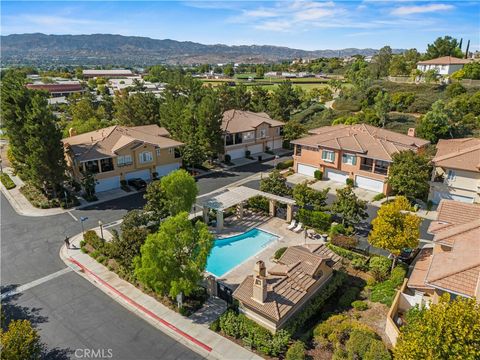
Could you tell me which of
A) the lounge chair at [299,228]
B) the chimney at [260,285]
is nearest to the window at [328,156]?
the lounge chair at [299,228]

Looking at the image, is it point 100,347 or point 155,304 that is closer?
point 100,347

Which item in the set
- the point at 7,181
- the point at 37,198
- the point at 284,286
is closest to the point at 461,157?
the point at 284,286

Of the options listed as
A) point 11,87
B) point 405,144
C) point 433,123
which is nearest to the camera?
point 11,87

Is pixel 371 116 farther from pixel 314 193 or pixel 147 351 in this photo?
pixel 147 351

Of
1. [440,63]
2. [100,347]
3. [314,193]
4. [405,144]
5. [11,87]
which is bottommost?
[100,347]

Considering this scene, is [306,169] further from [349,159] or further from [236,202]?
[236,202]

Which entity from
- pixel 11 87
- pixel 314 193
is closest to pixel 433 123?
pixel 314 193

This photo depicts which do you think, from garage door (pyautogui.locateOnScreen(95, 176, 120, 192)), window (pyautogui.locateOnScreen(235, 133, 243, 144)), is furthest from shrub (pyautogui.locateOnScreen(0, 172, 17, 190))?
window (pyautogui.locateOnScreen(235, 133, 243, 144))

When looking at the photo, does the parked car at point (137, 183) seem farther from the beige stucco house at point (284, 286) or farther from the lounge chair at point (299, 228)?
the beige stucco house at point (284, 286)
